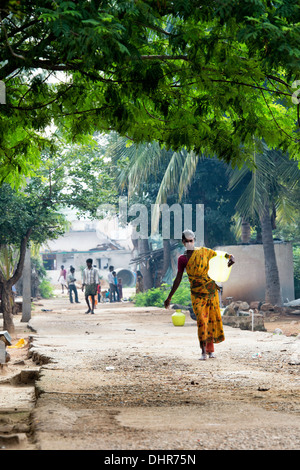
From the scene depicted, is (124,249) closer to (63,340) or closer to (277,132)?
(63,340)

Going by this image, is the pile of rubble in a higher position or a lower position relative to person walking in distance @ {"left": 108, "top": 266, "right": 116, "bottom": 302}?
lower

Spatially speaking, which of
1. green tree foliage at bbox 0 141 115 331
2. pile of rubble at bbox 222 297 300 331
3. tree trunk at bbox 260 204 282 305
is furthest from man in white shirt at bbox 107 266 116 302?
green tree foliage at bbox 0 141 115 331

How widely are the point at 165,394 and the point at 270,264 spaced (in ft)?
59.6

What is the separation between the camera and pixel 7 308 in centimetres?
1739

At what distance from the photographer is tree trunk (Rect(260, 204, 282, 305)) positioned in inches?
971

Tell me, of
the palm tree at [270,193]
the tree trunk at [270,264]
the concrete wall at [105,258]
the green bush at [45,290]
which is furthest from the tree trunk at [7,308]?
the concrete wall at [105,258]

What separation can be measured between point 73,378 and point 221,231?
22535 millimetres

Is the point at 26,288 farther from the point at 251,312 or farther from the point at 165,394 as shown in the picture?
the point at 165,394

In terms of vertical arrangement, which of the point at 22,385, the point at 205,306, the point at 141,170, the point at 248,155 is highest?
the point at 141,170

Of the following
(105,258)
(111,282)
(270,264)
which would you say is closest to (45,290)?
(111,282)

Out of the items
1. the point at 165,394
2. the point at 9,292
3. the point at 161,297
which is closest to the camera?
the point at 165,394

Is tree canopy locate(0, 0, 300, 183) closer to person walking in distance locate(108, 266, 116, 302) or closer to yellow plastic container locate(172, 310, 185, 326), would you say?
yellow plastic container locate(172, 310, 185, 326)

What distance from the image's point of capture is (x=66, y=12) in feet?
15.5

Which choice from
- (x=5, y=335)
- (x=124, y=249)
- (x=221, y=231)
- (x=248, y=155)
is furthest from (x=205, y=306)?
(x=124, y=249)
